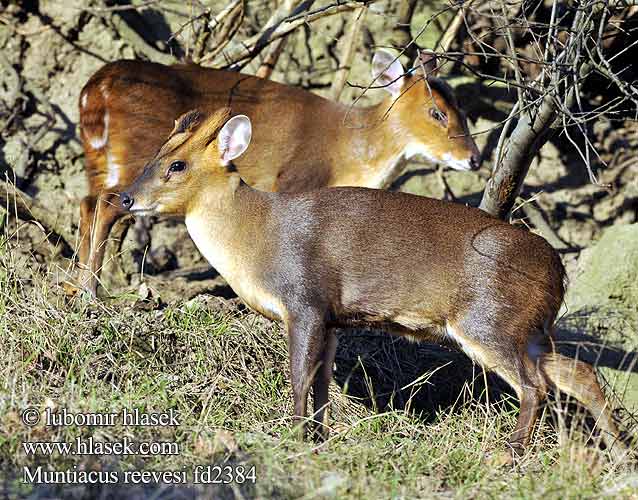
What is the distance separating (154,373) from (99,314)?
556 millimetres

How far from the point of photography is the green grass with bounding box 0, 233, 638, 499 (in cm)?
440

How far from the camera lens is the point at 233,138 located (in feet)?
19.6

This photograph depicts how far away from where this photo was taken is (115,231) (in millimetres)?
7441

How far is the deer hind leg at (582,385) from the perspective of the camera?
18.2 ft

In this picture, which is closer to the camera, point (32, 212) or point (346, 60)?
point (32, 212)

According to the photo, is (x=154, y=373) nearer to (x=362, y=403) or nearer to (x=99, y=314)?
(x=99, y=314)

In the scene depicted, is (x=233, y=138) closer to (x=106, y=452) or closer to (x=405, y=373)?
(x=405, y=373)

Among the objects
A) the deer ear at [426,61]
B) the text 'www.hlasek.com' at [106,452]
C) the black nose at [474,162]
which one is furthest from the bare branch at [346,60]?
the text 'www.hlasek.com' at [106,452]

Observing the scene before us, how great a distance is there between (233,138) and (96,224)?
146 cm

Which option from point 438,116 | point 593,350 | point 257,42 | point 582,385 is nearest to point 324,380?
point 582,385

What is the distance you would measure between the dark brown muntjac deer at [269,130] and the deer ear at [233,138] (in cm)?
110

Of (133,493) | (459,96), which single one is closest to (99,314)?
(133,493)

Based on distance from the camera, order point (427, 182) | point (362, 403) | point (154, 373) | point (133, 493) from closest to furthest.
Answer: point (133, 493)
point (154, 373)
point (362, 403)
point (427, 182)

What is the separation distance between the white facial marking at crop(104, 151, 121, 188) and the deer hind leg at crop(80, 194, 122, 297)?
0.13 m
